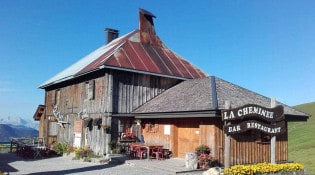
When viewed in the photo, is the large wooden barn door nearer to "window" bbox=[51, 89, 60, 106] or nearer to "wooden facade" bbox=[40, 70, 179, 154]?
"wooden facade" bbox=[40, 70, 179, 154]

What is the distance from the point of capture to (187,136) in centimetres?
1781

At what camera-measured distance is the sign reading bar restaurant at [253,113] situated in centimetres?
1329

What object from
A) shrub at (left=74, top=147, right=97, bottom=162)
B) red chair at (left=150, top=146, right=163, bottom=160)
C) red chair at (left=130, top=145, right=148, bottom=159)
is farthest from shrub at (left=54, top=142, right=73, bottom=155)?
red chair at (left=150, top=146, right=163, bottom=160)

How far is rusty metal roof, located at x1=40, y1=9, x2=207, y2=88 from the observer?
813 inches

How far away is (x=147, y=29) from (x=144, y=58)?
13.2 ft

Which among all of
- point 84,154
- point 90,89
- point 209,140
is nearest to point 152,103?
point 90,89

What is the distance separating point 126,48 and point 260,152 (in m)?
10.8

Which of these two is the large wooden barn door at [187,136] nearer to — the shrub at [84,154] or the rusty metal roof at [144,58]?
the rusty metal roof at [144,58]

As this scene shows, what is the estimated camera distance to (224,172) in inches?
507

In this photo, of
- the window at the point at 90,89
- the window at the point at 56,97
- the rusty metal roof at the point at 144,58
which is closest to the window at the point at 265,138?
the rusty metal roof at the point at 144,58

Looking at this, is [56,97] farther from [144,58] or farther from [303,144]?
[303,144]

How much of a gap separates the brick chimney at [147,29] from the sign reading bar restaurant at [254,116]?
13013 mm

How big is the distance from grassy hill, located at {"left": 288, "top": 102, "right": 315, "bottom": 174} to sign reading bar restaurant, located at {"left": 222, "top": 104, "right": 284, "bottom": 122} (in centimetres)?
1063

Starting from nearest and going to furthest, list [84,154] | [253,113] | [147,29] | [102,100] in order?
[253,113]
[84,154]
[102,100]
[147,29]
